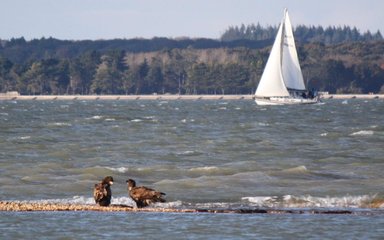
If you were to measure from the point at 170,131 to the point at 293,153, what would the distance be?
23.1 meters

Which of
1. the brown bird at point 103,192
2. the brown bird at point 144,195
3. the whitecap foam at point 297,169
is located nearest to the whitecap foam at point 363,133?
the whitecap foam at point 297,169

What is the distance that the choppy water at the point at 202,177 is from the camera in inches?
931

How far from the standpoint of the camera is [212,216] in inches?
1001

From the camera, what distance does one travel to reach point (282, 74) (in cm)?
13838

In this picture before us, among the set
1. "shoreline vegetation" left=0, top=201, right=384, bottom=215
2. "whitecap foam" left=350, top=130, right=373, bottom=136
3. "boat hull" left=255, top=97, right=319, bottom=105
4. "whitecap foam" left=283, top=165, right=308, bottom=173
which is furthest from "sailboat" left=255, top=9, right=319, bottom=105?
"shoreline vegetation" left=0, top=201, right=384, bottom=215

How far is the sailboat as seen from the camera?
136100 millimetres

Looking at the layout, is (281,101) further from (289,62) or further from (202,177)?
(202,177)

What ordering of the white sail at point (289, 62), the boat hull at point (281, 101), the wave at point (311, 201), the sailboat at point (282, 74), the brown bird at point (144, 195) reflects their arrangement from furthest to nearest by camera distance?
1. the boat hull at point (281, 101)
2. the white sail at point (289, 62)
3. the sailboat at point (282, 74)
4. the wave at point (311, 201)
5. the brown bird at point (144, 195)

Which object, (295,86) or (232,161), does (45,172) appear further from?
(295,86)

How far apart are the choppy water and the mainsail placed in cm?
6605

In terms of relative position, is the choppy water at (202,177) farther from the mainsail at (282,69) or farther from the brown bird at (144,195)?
the mainsail at (282,69)

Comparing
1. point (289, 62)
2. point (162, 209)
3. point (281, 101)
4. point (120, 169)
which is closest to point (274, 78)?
point (289, 62)

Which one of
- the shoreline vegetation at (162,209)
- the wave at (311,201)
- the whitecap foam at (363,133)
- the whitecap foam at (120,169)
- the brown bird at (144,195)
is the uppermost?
the brown bird at (144,195)

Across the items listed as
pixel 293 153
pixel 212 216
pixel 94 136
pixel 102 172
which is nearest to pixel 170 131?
pixel 94 136
